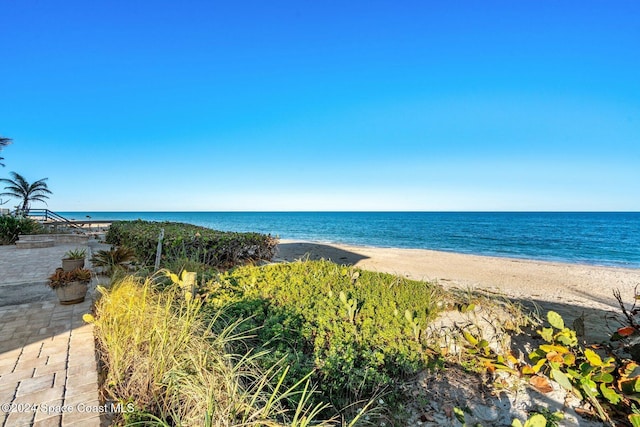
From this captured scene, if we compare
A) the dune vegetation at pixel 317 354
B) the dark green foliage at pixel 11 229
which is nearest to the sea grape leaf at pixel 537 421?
the dune vegetation at pixel 317 354

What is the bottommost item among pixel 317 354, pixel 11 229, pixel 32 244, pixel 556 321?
pixel 317 354

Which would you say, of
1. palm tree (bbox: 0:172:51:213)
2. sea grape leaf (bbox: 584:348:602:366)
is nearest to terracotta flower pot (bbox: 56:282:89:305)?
sea grape leaf (bbox: 584:348:602:366)

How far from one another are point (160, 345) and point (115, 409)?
506 mm

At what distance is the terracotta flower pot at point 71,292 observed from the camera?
455cm

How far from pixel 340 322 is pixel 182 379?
5.98 feet

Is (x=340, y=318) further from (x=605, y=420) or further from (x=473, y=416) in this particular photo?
(x=605, y=420)

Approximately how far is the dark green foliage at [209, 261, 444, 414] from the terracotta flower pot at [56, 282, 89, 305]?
2227 millimetres

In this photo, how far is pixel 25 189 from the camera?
23922 mm

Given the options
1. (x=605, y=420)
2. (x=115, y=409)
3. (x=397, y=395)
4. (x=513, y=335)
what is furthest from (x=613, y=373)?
(x=115, y=409)

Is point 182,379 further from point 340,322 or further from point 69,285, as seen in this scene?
point 69,285

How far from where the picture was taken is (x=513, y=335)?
370 centimetres

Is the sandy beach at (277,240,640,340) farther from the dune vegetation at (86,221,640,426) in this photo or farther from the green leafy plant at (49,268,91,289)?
the green leafy plant at (49,268,91,289)

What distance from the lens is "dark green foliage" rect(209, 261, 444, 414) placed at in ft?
9.39

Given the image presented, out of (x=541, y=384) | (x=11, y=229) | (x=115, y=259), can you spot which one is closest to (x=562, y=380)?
(x=541, y=384)
